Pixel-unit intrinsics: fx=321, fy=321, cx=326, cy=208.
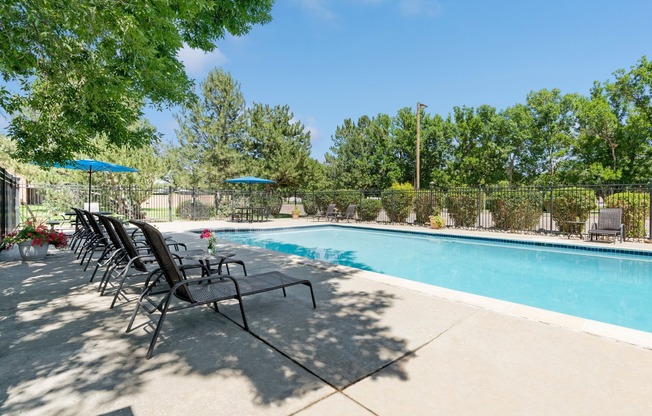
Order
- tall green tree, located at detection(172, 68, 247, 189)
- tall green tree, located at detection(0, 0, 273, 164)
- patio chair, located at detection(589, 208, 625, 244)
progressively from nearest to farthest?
1. tall green tree, located at detection(0, 0, 273, 164)
2. patio chair, located at detection(589, 208, 625, 244)
3. tall green tree, located at detection(172, 68, 247, 189)

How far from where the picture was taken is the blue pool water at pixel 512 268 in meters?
5.44

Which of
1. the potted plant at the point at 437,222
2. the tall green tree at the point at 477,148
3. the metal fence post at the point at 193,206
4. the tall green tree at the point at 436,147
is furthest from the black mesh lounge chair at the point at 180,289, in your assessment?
the tall green tree at the point at 477,148

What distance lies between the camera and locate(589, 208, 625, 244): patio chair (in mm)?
9742

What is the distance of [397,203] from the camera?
1672cm

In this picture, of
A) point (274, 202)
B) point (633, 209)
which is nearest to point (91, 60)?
point (633, 209)

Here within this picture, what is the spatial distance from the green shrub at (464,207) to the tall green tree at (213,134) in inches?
543

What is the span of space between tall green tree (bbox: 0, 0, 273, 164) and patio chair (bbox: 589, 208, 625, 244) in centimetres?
1167

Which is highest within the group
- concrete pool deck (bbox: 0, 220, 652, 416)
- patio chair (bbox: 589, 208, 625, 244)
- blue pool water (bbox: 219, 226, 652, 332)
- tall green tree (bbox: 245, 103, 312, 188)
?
tall green tree (bbox: 245, 103, 312, 188)

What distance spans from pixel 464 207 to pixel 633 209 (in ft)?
18.0

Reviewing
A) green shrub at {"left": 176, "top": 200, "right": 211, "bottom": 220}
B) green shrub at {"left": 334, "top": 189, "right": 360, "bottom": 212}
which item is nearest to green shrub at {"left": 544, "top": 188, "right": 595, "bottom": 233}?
green shrub at {"left": 334, "top": 189, "right": 360, "bottom": 212}

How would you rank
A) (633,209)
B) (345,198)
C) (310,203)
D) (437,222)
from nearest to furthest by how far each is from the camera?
(633,209), (437,222), (345,198), (310,203)

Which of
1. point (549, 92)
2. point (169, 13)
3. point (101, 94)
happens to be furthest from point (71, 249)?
point (549, 92)

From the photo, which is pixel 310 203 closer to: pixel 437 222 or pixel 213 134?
pixel 213 134

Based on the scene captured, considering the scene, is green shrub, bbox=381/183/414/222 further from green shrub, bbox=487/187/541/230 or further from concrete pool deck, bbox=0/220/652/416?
concrete pool deck, bbox=0/220/652/416
